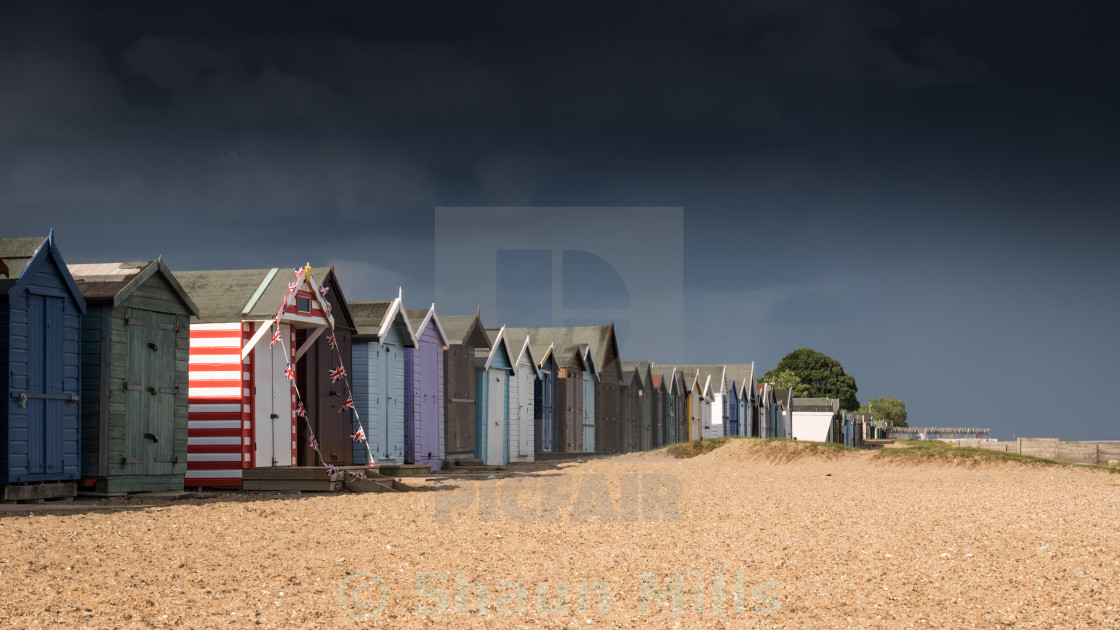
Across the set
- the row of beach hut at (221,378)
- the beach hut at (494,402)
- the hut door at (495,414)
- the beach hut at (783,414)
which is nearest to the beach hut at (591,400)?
the row of beach hut at (221,378)

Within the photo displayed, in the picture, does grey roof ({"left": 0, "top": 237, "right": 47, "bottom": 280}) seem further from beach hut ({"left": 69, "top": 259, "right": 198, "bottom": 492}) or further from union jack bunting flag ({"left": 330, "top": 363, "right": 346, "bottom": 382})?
union jack bunting flag ({"left": 330, "top": 363, "right": 346, "bottom": 382})

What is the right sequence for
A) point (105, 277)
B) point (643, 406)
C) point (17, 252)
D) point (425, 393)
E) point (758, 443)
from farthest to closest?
point (643, 406) → point (758, 443) → point (425, 393) → point (105, 277) → point (17, 252)

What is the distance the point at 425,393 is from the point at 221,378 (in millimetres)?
8905

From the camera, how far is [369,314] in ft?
85.7

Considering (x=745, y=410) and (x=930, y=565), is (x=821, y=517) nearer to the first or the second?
(x=930, y=565)

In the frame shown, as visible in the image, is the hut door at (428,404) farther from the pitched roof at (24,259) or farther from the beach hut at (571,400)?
Result: the beach hut at (571,400)

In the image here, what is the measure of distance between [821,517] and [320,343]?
12957mm

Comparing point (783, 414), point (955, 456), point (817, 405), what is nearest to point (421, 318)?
point (955, 456)

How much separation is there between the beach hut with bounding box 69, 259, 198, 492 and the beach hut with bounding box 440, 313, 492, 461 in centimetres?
1192

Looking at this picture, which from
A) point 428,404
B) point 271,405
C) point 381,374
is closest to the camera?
point 271,405

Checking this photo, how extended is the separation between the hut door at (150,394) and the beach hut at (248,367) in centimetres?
163

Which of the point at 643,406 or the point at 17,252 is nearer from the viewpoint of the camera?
the point at 17,252

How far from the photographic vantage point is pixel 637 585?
31.6ft

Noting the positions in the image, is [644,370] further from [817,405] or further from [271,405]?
[817,405]
